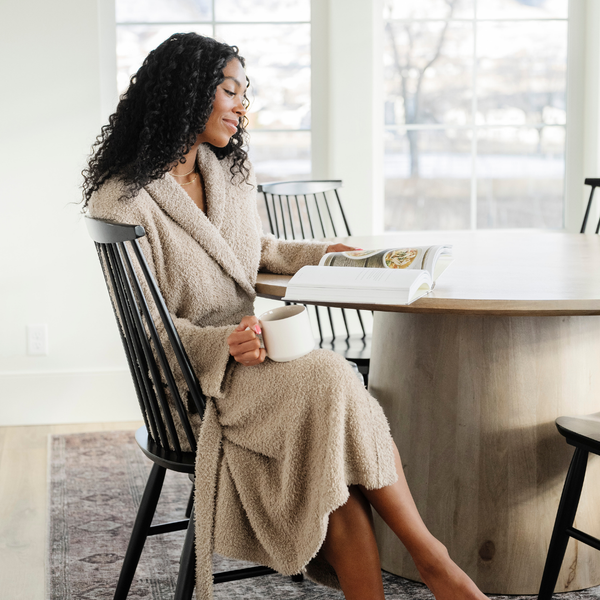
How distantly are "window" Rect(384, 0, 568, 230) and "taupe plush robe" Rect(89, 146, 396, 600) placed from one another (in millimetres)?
2108

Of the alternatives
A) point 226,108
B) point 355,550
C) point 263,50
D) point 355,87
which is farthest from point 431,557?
point 263,50

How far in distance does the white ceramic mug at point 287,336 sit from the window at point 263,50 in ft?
6.48

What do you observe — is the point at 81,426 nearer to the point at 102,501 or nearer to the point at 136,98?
the point at 102,501

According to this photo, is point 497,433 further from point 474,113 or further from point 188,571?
point 474,113

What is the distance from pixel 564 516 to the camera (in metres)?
1.51

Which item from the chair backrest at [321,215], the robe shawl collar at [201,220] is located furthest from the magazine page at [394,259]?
the chair backrest at [321,215]

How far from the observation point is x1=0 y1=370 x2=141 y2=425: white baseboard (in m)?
3.08

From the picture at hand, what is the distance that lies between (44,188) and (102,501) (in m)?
1.30

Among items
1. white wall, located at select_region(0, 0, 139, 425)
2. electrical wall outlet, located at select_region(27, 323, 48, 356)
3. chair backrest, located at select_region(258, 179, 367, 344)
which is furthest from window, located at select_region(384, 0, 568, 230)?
electrical wall outlet, located at select_region(27, 323, 48, 356)

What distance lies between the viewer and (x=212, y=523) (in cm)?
134

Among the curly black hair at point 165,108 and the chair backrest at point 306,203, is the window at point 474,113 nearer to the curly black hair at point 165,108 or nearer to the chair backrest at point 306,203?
the chair backrest at point 306,203

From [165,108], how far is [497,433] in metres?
1.01

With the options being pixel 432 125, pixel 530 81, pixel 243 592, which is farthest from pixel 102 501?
pixel 530 81

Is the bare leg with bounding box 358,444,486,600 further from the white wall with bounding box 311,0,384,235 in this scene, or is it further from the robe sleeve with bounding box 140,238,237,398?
the white wall with bounding box 311,0,384,235
